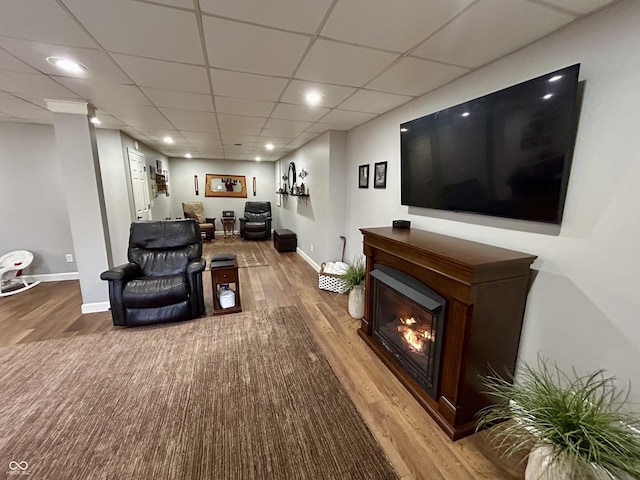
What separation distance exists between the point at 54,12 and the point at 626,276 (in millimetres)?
2994

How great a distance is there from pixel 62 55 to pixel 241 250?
479 cm

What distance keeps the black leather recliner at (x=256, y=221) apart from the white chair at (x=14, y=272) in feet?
13.7

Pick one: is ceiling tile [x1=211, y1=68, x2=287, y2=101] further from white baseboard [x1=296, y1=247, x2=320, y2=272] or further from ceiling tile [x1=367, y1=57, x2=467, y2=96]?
white baseboard [x1=296, y1=247, x2=320, y2=272]

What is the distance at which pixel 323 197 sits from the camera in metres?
4.30

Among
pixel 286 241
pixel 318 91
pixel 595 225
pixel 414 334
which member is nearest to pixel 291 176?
pixel 286 241

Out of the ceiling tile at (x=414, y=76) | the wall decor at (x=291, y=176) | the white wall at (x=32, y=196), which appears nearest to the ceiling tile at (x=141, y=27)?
the ceiling tile at (x=414, y=76)

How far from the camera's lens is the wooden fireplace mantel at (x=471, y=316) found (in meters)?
1.47

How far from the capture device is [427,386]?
71.6 inches

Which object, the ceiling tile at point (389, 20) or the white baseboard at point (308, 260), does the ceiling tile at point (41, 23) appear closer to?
the ceiling tile at point (389, 20)

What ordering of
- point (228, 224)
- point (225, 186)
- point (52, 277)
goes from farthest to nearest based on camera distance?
point (225, 186) → point (228, 224) → point (52, 277)

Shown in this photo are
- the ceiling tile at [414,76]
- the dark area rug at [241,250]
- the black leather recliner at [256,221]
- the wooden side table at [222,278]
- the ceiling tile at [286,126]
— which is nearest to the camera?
the ceiling tile at [414,76]

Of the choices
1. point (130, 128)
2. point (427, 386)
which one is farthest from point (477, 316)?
point (130, 128)

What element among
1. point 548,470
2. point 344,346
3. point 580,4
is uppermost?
point 580,4

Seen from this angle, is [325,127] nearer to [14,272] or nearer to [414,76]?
[414,76]
